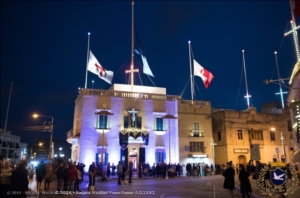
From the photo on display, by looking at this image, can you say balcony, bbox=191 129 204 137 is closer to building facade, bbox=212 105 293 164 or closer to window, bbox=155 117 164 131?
building facade, bbox=212 105 293 164

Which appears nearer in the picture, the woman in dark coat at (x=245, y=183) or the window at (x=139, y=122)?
the woman in dark coat at (x=245, y=183)

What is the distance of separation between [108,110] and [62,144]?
191ft

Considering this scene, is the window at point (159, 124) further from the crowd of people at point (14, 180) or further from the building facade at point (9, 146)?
the building facade at point (9, 146)

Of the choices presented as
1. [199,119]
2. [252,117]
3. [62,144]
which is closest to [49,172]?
[199,119]

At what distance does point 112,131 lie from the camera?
35938mm

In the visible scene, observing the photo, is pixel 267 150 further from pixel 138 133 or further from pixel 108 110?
pixel 108 110

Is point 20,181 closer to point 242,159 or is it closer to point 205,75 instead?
point 205,75

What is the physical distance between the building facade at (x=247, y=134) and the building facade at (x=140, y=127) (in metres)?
3.25

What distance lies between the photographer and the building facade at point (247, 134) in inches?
1651

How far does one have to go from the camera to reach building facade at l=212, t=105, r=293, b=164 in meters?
41.9

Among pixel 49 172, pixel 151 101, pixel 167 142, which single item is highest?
pixel 151 101

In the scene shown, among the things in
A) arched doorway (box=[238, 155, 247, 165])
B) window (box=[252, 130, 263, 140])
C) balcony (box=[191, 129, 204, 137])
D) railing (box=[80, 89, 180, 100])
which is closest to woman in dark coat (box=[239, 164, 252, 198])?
railing (box=[80, 89, 180, 100])

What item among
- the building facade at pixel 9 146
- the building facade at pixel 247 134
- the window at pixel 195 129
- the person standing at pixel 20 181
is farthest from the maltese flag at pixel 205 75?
the building facade at pixel 9 146

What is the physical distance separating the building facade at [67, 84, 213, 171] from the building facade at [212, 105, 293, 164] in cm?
325
